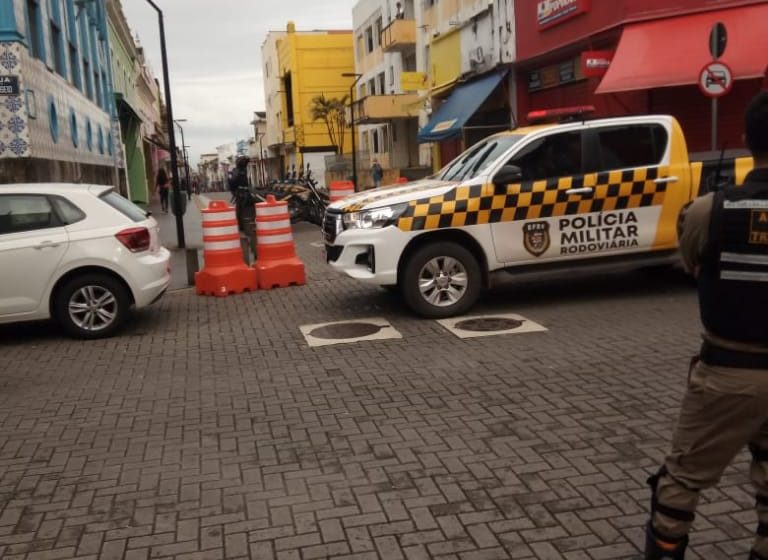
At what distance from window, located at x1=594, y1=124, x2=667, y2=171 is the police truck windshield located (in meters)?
0.92

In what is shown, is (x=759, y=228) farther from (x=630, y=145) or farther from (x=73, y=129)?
(x=73, y=129)

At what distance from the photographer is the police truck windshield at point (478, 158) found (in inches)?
321

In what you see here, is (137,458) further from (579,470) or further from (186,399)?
(579,470)

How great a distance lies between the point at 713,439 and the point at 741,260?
0.65 m

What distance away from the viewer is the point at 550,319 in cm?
772

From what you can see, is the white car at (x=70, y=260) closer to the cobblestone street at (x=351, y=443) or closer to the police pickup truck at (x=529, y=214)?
the cobblestone street at (x=351, y=443)

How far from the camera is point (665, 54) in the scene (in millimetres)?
13898

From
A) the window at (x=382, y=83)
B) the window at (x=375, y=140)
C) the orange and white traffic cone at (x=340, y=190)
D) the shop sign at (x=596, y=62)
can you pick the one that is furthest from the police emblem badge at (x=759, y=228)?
the window at (x=375, y=140)

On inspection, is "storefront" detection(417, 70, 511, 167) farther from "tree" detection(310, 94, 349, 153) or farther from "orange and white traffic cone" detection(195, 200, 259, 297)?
"tree" detection(310, 94, 349, 153)

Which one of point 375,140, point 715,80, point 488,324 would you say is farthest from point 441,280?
point 375,140

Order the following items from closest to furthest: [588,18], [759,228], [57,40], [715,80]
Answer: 1. [759,228]
2. [715,80]
3. [588,18]
4. [57,40]

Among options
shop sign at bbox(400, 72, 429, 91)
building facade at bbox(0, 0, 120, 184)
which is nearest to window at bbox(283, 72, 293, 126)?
shop sign at bbox(400, 72, 429, 91)

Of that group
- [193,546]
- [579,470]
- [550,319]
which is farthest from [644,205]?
[193,546]

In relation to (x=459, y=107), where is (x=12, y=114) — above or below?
below
